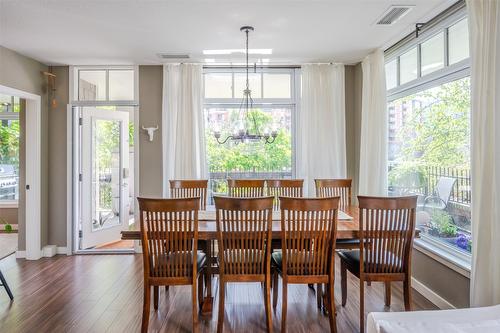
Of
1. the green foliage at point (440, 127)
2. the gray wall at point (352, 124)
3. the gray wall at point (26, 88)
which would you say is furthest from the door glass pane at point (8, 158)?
the green foliage at point (440, 127)

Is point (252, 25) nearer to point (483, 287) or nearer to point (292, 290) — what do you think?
point (292, 290)

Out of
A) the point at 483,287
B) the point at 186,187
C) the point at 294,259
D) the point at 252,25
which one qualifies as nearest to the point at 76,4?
the point at 252,25

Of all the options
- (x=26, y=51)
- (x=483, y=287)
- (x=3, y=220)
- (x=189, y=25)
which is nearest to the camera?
(x=483, y=287)

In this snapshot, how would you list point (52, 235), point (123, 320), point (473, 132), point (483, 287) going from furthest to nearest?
point (52, 235)
point (123, 320)
point (473, 132)
point (483, 287)

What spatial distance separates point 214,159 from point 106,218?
188cm

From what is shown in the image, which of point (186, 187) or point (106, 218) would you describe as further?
point (106, 218)

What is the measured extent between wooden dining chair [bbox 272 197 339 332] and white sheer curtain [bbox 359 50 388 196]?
1.76m

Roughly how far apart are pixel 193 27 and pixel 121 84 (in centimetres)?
195

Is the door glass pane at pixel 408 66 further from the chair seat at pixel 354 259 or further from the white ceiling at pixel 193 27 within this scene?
the chair seat at pixel 354 259

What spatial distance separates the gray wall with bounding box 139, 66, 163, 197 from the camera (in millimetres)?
4547

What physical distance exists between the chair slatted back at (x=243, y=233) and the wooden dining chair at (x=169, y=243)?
0.65 feet

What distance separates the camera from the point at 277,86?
4695 mm

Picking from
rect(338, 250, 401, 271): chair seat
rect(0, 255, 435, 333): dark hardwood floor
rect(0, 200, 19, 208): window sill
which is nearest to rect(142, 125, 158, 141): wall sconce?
rect(0, 255, 435, 333): dark hardwood floor

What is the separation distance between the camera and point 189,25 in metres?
3.20
